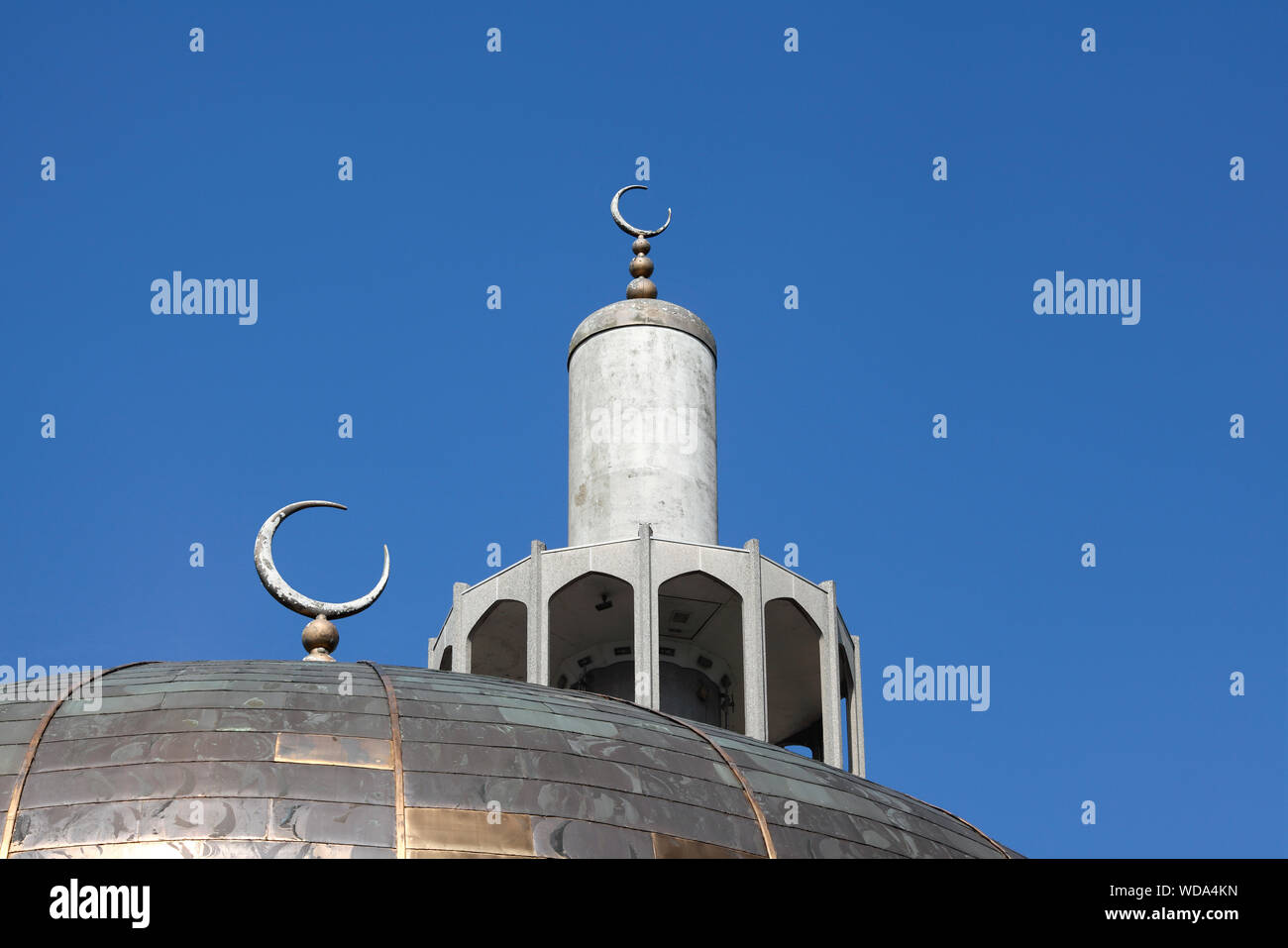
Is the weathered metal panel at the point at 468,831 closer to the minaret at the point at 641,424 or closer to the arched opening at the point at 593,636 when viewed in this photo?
the arched opening at the point at 593,636

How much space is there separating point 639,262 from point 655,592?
8.50m

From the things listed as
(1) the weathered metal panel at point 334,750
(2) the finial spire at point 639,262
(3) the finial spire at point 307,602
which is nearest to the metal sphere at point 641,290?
(2) the finial spire at point 639,262

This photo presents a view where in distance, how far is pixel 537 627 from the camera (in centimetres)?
3806

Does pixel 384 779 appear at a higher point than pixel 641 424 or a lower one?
lower

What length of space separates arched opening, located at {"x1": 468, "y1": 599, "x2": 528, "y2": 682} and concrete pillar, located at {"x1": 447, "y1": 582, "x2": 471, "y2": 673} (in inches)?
5.6

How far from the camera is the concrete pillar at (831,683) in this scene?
39.2 meters

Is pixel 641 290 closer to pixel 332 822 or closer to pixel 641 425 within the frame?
pixel 641 425

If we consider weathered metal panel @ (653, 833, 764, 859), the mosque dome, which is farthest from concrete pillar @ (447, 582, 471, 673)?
weathered metal panel @ (653, 833, 764, 859)

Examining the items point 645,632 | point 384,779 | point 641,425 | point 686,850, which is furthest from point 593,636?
point 384,779

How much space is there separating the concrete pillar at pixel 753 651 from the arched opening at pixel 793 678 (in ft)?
2.79

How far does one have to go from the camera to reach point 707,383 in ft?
137
